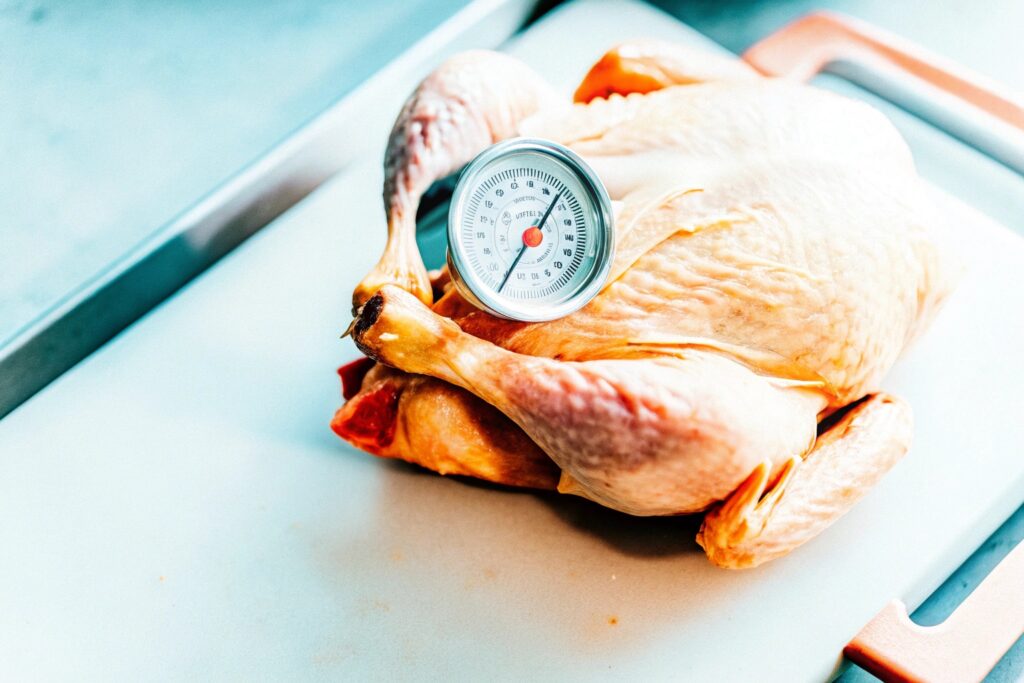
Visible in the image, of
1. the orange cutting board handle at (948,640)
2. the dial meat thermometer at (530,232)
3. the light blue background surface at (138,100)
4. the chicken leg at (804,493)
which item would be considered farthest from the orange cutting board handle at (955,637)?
the light blue background surface at (138,100)

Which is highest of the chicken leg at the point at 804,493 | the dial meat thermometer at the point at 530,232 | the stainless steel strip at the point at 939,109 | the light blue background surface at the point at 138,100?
the stainless steel strip at the point at 939,109

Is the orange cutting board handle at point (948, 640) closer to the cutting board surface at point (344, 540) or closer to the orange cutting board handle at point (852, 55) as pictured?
Answer: the cutting board surface at point (344, 540)

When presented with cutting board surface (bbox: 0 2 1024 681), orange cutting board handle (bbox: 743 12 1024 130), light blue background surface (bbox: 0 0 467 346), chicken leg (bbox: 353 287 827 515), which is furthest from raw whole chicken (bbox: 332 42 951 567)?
light blue background surface (bbox: 0 0 467 346)

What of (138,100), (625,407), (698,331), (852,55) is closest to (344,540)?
(625,407)

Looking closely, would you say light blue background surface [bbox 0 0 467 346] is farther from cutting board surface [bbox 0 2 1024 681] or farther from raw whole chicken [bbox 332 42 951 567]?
raw whole chicken [bbox 332 42 951 567]

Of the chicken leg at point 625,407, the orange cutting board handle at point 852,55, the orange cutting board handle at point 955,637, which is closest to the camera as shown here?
the chicken leg at point 625,407

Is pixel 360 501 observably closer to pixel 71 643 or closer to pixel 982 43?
pixel 71 643
